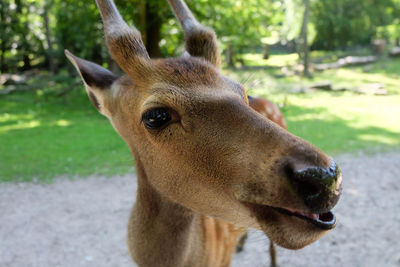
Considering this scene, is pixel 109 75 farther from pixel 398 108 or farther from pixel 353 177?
pixel 398 108

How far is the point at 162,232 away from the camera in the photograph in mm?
2688

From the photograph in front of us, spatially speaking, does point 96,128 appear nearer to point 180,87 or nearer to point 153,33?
point 153,33

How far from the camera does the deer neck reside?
2656 mm

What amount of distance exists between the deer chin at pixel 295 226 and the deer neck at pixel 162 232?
3.21ft

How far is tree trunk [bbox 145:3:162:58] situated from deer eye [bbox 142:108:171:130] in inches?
346

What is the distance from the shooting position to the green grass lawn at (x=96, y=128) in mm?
9109

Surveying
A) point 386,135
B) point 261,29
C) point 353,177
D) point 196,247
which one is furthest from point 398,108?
point 196,247

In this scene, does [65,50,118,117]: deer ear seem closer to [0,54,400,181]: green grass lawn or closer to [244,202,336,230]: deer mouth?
[0,54,400,181]: green grass lawn

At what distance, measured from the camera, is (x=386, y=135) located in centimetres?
1098

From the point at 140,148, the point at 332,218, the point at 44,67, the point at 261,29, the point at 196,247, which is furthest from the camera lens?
the point at 44,67

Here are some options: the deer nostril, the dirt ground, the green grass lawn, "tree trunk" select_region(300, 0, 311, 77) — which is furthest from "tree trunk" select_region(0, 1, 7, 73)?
the deer nostril

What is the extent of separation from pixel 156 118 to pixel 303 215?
1.05m

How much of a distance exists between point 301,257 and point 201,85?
4.31 m

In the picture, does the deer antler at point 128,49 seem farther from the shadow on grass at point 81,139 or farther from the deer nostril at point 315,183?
the shadow on grass at point 81,139
